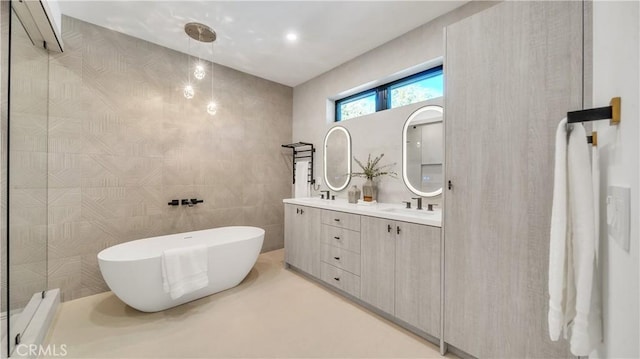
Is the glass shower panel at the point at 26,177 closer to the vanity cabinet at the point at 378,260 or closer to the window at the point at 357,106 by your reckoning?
the vanity cabinet at the point at 378,260

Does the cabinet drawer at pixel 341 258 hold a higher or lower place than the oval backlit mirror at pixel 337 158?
lower

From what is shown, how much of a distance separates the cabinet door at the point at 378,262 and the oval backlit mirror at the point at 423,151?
716 millimetres

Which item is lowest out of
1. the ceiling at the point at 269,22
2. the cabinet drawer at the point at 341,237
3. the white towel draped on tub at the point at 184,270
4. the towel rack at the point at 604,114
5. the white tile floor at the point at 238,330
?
the white tile floor at the point at 238,330

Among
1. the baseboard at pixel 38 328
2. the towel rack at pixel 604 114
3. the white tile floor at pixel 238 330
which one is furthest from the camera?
the white tile floor at pixel 238 330

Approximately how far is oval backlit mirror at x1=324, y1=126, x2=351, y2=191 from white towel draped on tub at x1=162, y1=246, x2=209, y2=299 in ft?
6.12

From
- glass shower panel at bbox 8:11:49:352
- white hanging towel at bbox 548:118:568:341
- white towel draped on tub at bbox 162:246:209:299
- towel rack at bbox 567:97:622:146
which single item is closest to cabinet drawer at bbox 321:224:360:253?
white towel draped on tub at bbox 162:246:209:299

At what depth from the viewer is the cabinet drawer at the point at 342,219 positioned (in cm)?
235

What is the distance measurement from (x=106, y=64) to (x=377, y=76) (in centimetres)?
298

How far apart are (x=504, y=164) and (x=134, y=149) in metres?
3.45

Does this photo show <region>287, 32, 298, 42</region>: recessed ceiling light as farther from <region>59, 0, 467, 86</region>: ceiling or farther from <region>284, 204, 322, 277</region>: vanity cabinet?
<region>284, 204, 322, 277</region>: vanity cabinet

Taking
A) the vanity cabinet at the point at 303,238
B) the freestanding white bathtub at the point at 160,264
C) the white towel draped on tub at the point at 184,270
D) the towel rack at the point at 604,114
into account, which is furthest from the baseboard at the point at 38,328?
the towel rack at the point at 604,114

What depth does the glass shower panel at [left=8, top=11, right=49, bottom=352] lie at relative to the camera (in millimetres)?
1806

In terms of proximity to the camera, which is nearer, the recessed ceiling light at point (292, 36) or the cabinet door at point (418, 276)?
the cabinet door at point (418, 276)

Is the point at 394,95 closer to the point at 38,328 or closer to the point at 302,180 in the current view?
the point at 302,180
